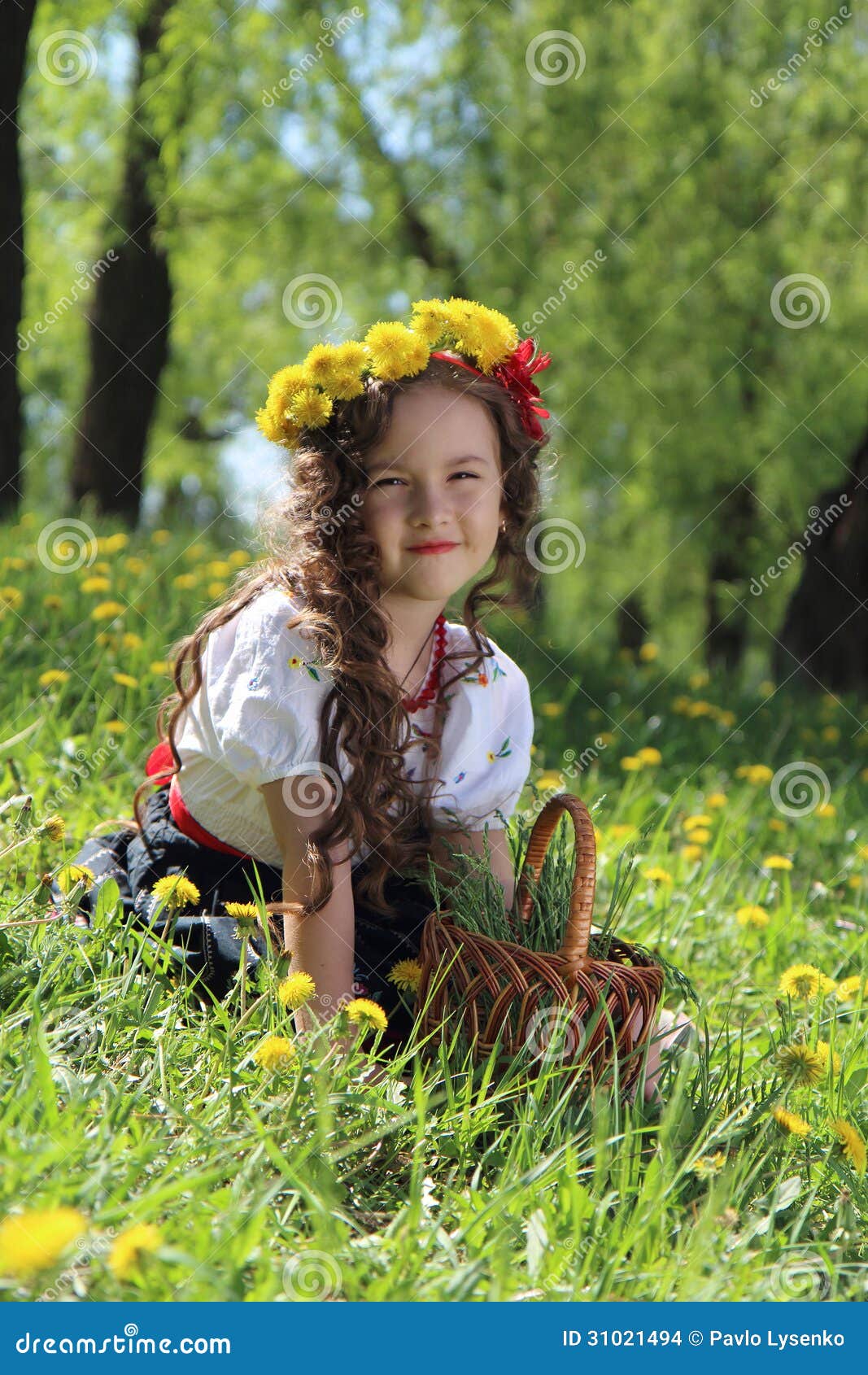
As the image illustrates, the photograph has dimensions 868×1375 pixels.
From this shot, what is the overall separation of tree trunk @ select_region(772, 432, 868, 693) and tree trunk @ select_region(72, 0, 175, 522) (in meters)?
3.87

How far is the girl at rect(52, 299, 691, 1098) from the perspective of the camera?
2129 mm

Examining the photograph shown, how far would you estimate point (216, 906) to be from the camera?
2305 millimetres

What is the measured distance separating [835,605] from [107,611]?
4.62 m

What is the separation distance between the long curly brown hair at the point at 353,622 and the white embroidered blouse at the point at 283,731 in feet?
0.09

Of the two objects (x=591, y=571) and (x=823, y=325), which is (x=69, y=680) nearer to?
(x=823, y=325)

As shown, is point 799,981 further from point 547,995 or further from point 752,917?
point 752,917

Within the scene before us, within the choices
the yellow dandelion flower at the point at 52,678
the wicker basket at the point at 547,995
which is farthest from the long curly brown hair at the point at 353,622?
the yellow dandelion flower at the point at 52,678

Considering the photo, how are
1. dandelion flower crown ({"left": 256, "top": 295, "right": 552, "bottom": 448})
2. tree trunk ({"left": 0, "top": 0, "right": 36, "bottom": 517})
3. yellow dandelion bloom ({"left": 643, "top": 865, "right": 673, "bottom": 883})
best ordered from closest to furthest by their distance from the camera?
dandelion flower crown ({"left": 256, "top": 295, "right": 552, "bottom": 448}) < yellow dandelion bloom ({"left": 643, "top": 865, "right": 673, "bottom": 883}) < tree trunk ({"left": 0, "top": 0, "right": 36, "bottom": 517})

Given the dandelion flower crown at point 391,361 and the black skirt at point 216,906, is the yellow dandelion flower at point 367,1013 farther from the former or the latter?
the dandelion flower crown at point 391,361

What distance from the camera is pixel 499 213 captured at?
27.3ft

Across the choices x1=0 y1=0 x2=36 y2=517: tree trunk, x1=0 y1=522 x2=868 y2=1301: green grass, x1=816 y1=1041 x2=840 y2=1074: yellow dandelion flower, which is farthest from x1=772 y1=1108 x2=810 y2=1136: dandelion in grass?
x1=0 y1=0 x2=36 y2=517: tree trunk

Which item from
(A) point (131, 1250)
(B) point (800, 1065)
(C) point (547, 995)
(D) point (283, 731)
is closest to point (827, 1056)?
(B) point (800, 1065)

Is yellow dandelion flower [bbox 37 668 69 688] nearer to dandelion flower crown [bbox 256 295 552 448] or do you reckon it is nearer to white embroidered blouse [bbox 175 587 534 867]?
white embroidered blouse [bbox 175 587 534 867]

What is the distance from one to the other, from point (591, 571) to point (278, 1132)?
13.1 m
